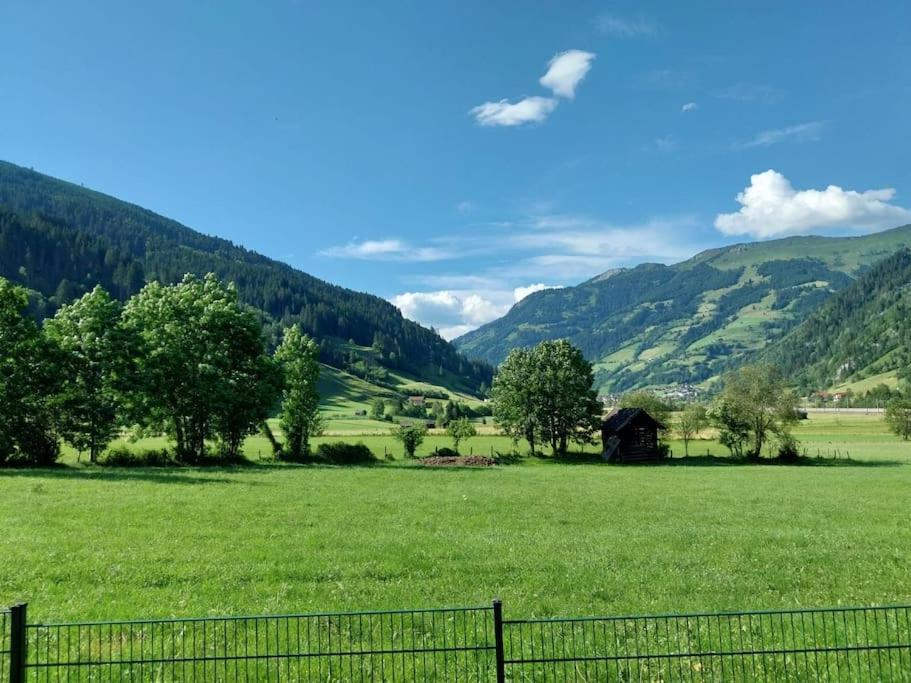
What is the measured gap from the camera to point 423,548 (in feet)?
66.8

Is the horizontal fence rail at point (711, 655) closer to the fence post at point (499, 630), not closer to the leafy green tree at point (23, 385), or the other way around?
the fence post at point (499, 630)

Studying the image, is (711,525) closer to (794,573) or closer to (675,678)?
(794,573)

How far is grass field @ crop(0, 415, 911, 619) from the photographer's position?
48.4ft

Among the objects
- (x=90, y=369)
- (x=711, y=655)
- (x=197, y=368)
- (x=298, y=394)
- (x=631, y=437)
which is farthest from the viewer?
(x=631, y=437)

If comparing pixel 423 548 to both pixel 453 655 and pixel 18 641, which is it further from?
pixel 18 641

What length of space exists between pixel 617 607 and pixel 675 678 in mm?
4468

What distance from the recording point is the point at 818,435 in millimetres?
131125

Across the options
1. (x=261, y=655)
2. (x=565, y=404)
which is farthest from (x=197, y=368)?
(x=261, y=655)

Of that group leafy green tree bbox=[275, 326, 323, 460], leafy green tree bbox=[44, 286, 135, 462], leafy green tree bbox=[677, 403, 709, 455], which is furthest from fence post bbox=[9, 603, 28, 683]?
leafy green tree bbox=[677, 403, 709, 455]

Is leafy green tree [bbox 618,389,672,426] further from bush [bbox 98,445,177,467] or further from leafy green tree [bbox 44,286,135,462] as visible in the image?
leafy green tree [bbox 44,286,135,462]

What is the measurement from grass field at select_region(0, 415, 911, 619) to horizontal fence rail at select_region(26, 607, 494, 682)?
5.14 feet

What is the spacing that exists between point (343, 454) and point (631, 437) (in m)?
42.0

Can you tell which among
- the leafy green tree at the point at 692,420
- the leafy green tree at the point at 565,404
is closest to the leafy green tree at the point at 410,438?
the leafy green tree at the point at 565,404

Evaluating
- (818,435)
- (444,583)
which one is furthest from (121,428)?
(818,435)
